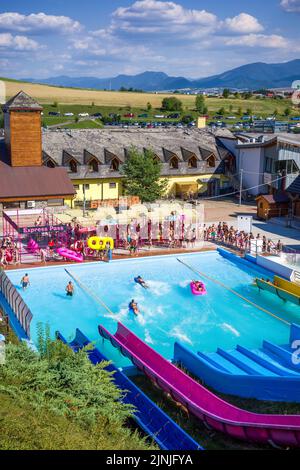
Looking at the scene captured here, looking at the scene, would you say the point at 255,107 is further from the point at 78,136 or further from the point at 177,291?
the point at 177,291

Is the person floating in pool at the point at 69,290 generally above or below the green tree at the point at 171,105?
below

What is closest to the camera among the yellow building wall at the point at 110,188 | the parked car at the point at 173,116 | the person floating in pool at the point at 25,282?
the person floating in pool at the point at 25,282

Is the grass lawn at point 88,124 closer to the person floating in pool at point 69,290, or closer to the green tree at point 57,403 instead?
the person floating in pool at point 69,290

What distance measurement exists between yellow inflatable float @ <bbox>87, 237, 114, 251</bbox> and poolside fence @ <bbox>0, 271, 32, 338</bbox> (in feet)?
21.9

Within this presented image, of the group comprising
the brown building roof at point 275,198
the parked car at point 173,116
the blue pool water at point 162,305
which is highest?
the parked car at point 173,116

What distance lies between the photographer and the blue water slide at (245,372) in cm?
1638

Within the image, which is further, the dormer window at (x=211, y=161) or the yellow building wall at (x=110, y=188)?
the dormer window at (x=211, y=161)

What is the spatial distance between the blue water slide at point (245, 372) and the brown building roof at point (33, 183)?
22.0 m

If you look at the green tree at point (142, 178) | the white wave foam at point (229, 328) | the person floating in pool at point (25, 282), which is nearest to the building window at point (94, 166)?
the green tree at point (142, 178)

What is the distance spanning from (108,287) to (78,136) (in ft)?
75.4

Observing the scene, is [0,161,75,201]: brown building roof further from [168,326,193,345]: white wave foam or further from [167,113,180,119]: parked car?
[167,113,180,119]: parked car

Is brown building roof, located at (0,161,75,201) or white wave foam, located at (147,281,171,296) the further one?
brown building roof, located at (0,161,75,201)

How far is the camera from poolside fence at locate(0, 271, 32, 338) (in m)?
20.8

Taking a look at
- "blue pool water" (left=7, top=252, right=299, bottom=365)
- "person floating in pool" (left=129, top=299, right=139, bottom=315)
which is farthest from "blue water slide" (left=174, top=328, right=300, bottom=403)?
"person floating in pool" (left=129, top=299, right=139, bottom=315)
